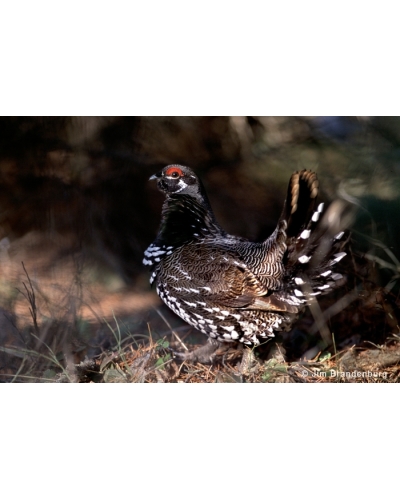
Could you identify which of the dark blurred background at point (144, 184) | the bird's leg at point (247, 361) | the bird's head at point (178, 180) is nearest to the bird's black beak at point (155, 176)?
the bird's head at point (178, 180)

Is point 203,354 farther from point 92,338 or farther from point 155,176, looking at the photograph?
point 155,176

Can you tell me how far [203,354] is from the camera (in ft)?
18.9

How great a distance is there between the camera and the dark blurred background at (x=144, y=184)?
5594mm

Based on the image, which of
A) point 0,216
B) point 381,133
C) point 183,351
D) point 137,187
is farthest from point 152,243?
point 381,133

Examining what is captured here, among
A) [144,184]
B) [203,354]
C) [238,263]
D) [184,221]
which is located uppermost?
[144,184]

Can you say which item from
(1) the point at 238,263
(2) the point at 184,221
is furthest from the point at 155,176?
(1) the point at 238,263

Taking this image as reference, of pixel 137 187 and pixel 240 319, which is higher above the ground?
pixel 137 187

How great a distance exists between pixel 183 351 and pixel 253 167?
1735mm

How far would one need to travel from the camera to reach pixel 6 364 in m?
5.74

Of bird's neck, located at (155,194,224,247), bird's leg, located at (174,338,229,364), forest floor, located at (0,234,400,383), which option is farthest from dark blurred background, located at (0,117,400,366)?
bird's leg, located at (174,338,229,364)

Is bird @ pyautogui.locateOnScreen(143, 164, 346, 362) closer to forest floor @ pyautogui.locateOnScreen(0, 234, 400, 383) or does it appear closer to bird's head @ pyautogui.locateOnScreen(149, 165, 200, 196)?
bird's head @ pyautogui.locateOnScreen(149, 165, 200, 196)

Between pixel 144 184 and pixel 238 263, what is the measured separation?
1.15 metres

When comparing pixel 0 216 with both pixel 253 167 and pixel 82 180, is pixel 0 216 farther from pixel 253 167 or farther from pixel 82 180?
pixel 253 167

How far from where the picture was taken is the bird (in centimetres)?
523
